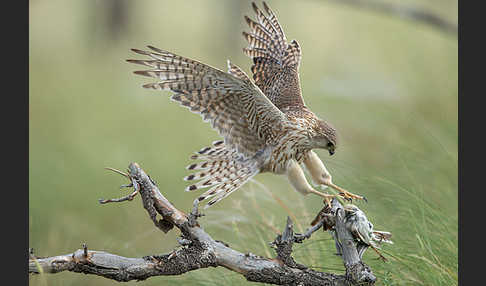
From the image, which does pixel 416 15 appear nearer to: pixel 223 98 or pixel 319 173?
pixel 319 173

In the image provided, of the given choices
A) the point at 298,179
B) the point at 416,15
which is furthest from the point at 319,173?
the point at 416,15

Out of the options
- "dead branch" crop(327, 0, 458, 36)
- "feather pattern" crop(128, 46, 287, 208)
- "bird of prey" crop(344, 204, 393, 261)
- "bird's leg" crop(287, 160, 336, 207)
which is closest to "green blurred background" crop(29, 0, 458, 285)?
"bird of prey" crop(344, 204, 393, 261)

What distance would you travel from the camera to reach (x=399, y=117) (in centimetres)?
606

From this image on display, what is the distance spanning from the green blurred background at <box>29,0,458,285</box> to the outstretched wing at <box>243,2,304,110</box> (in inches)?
28.3

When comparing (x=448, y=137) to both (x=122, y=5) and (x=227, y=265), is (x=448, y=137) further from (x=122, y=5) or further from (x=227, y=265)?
(x=122, y=5)

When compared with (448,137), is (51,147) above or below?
below

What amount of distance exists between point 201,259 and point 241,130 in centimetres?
71

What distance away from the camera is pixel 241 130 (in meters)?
2.75

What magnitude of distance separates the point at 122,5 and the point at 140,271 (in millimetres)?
11068

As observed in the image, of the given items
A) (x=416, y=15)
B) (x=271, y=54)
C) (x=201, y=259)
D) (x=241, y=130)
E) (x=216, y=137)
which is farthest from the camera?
(x=216, y=137)

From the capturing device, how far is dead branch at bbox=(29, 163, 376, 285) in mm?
2281

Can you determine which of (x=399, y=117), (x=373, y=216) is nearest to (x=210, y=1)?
(x=399, y=117)

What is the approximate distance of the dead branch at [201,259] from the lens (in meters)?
2.28

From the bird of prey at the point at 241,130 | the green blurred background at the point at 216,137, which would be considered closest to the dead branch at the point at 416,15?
the green blurred background at the point at 216,137
